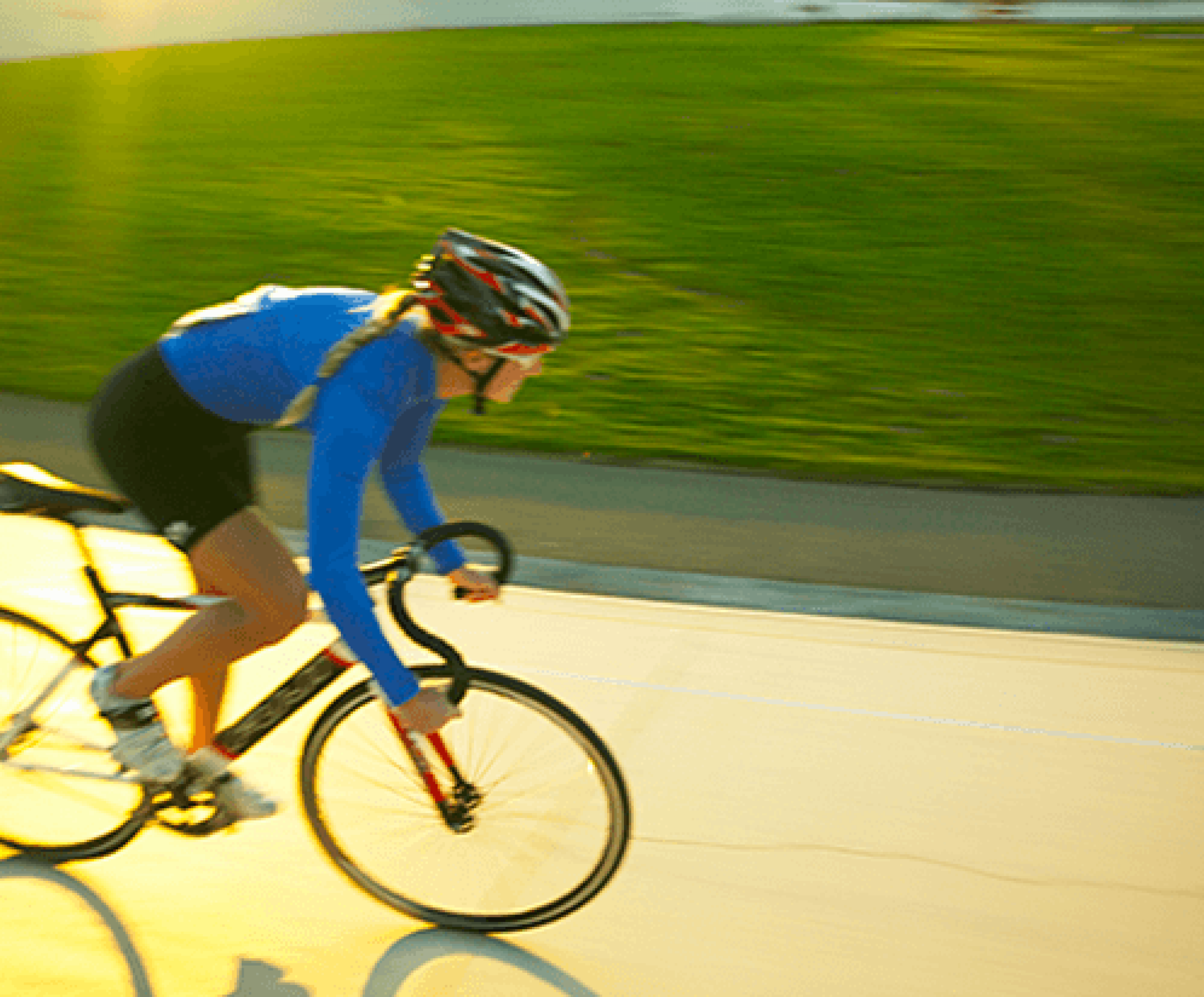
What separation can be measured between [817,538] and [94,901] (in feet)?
12.5

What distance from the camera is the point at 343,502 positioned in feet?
7.34

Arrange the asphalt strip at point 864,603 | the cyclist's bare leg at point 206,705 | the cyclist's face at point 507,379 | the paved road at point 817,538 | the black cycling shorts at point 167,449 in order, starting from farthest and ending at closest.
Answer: the paved road at point 817,538, the asphalt strip at point 864,603, the cyclist's bare leg at point 206,705, the black cycling shorts at point 167,449, the cyclist's face at point 507,379

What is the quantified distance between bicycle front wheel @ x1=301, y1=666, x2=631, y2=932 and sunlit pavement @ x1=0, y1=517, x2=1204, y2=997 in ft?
0.31

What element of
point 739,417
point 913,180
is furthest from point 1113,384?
point 913,180

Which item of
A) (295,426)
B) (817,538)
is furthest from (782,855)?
(817,538)

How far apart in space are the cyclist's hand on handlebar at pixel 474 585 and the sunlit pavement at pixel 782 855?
87 cm

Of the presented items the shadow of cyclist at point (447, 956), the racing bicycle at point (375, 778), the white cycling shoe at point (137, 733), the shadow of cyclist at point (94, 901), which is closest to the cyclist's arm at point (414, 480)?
the racing bicycle at point (375, 778)

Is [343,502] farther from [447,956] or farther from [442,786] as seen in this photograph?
[447,956]

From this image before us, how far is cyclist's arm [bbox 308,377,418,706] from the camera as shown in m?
2.23

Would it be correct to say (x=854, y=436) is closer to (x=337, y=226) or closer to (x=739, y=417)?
(x=739, y=417)

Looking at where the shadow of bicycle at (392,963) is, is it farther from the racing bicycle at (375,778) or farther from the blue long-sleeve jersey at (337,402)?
the blue long-sleeve jersey at (337,402)

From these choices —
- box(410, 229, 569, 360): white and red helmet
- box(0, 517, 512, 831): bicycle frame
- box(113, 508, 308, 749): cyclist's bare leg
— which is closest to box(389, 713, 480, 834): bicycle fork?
box(0, 517, 512, 831): bicycle frame

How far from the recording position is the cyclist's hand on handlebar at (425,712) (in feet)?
7.82

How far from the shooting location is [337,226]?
12070 mm
